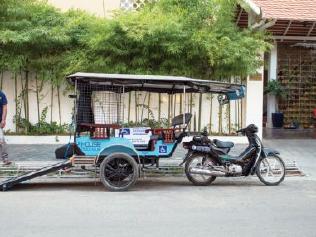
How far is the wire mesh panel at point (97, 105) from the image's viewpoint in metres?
10.0

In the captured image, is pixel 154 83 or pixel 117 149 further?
pixel 154 83

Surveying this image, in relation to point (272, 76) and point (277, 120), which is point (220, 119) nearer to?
point (277, 120)

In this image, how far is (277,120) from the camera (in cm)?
2045

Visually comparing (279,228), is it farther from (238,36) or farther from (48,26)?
(48,26)

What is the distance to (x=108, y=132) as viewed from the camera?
9953 mm

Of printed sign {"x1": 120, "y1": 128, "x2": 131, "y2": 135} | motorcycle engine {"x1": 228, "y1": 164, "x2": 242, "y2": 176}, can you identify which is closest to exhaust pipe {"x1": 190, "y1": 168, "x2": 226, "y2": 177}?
motorcycle engine {"x1": 228, "y1": 164, "x2": 242, "y2": 176}

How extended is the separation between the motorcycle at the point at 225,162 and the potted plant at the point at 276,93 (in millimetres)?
9920

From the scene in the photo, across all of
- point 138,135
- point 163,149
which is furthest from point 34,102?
point 163,149

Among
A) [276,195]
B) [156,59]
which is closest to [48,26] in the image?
[156,59]

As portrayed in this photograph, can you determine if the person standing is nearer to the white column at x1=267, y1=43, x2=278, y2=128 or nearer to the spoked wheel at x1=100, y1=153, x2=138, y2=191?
the spoked wheel at x1=100, y1=153, x2=138, y2=191

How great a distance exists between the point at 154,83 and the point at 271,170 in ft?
9.17

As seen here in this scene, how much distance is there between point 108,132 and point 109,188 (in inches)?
40.0

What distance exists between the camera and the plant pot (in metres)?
20.4

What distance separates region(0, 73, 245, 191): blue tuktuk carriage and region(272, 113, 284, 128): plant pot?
10171 millimetres
